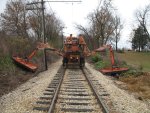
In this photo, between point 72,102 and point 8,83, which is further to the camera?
point 8,83

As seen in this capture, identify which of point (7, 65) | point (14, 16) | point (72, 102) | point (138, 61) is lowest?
point (138, 61)

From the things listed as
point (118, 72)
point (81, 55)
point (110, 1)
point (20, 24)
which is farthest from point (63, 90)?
point (110, 1)

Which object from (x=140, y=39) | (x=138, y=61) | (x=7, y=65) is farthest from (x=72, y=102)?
(x=140, y=39)

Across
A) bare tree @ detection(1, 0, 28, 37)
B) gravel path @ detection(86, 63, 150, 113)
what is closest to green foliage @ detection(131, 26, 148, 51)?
bare tree @ detection(1, 0, 28, 37)

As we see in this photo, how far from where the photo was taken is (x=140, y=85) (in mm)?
17531

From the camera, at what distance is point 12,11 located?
5741cm

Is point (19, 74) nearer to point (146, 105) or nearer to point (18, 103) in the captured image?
point (18, 103)

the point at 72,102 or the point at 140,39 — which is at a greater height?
the point at 140,39

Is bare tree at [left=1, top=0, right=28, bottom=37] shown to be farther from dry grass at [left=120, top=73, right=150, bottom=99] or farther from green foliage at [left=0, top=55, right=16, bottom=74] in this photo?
dry grass at [left=120, top=73, right=150, bottom=99]

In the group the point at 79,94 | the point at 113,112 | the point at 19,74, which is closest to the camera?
the point at 113,112

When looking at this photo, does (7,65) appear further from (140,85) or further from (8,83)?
(140,85)

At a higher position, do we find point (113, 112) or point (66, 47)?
point (66, 47)

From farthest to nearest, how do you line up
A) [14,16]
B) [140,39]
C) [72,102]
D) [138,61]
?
[140,39] → [14,16] → [138,61] → [72,102]

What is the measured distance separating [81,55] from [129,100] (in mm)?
16107
